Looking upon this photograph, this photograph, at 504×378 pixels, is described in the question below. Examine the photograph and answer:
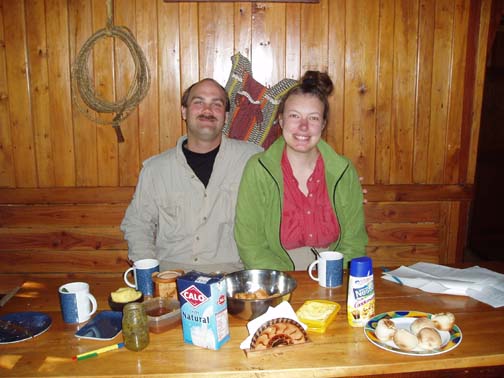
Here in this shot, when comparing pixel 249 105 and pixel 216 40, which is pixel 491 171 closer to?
pixel 249 105

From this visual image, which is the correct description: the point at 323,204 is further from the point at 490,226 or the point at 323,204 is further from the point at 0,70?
the point at 490,226

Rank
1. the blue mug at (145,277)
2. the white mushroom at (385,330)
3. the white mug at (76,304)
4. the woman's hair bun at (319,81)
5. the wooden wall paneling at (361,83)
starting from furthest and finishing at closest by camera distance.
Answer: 1. the wooden wall paneling at (361,83)
2. the woman's hair bun at (319,81)
3. the blue mug at (145,277)
4. the white mug at (76,304)
5. the white mushroom at (385,330)

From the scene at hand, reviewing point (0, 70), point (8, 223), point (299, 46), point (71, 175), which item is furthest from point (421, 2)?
point (8, 223)

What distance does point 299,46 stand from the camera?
2.74 meters

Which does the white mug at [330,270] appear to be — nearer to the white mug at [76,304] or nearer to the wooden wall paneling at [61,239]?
the white mug at [76,304]

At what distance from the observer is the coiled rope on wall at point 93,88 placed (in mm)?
2625

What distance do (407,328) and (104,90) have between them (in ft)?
7.47

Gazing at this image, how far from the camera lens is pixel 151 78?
8.99 feet

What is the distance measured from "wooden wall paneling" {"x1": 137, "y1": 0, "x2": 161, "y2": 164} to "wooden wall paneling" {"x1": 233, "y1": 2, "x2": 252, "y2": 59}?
0.49 metres

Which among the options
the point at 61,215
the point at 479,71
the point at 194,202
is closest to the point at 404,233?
the point at 479,71

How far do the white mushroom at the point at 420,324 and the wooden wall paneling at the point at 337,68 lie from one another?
1.77m

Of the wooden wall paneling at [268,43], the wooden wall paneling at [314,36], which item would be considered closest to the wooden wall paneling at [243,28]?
the wooden wall paneling at [268,43]

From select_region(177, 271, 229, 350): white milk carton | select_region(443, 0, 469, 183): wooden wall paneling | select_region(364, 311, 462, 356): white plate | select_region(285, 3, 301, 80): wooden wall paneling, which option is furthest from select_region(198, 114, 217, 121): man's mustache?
select_region(443, 0, 469, 183): wooden wall paneling

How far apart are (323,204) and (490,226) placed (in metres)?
3.30
